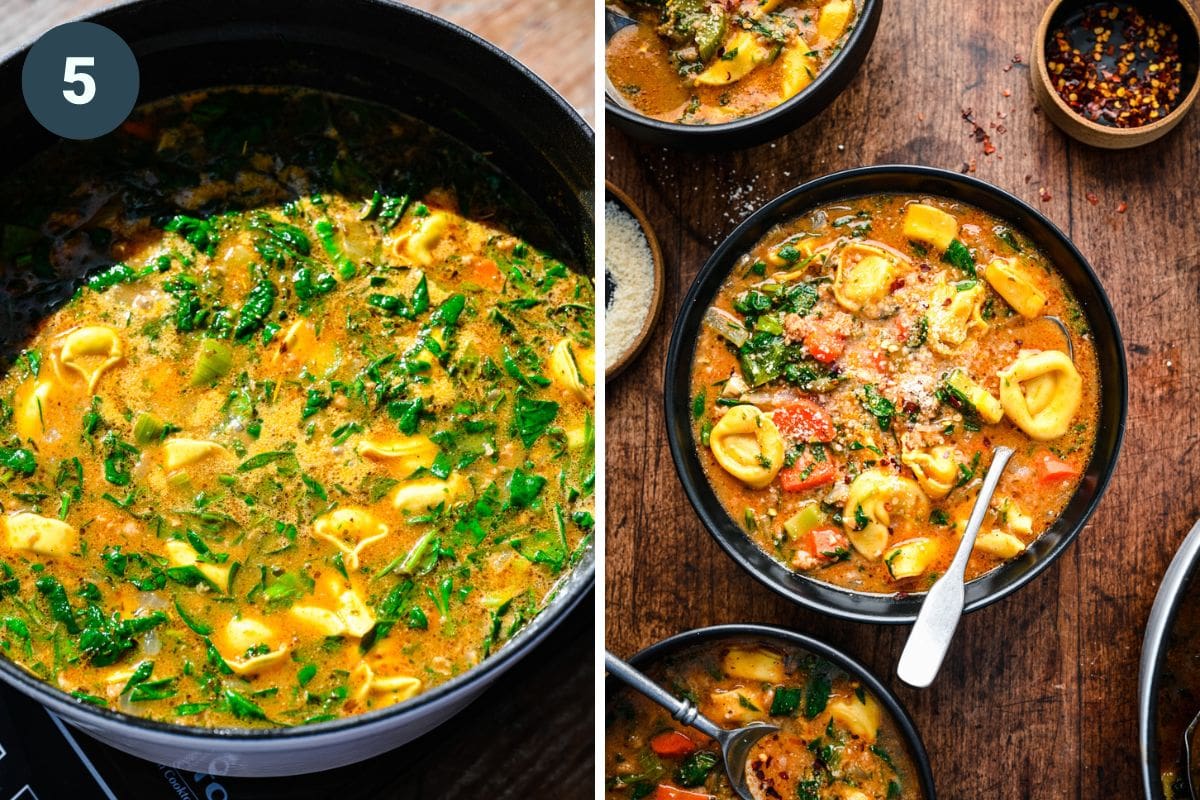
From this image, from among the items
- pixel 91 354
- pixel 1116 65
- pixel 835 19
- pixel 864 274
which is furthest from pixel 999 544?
pixel 91 354

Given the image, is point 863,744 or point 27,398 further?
point 863,744

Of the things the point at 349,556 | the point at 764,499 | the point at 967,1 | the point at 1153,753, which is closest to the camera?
the point at 349,556

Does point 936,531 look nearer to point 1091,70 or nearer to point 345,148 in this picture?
point 1091,70

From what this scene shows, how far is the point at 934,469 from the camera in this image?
2812 millimetres

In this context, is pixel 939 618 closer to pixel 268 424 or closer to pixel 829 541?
pixel 829 541

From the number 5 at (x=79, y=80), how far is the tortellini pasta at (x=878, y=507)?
2046 mm

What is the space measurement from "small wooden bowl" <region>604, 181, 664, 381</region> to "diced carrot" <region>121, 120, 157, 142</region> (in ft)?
3.89

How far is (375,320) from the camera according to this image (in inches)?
104

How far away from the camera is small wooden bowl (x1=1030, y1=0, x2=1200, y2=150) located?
3.00 meters

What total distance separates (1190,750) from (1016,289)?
1313 millimetres

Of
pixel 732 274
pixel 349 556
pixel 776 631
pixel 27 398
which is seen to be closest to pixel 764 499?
pixel 776 631

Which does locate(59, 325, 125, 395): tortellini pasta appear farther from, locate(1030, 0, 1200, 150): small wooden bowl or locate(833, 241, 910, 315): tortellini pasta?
locate(1030, 0, 1200, 150): small wooden bowl

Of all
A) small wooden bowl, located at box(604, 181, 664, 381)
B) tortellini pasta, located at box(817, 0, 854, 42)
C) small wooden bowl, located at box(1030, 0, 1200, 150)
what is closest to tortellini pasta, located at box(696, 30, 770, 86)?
tortellini pasta, located at box(817, 0, 854, 42)

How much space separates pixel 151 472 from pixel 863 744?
1947 mm
